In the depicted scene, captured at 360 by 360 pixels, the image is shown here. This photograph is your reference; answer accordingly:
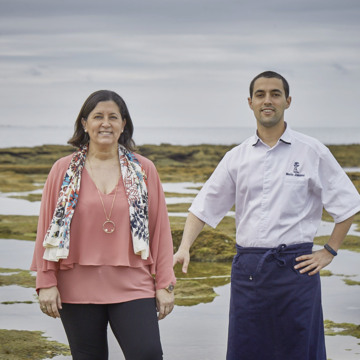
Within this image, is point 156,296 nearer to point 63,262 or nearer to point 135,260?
point 135,260

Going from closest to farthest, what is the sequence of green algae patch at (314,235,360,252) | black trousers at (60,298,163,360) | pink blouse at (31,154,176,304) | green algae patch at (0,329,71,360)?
black trousers at (60,298,163,360) < pink blouse at (31,154,176,304) < green algae patch at (0,329,71,360) < green algae patch at (314,235,360,252)

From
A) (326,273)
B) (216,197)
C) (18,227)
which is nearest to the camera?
(216,197)

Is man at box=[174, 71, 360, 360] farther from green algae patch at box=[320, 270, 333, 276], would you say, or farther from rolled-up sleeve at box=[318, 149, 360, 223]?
green algae patch at box=[320, 270, 333, 276]

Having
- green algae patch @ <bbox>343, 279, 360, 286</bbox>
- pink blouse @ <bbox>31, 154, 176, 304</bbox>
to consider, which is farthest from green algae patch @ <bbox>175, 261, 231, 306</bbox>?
pink blouse @ <bbox>31, 154, 176, 304</bbox>

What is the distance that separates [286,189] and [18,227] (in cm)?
1207

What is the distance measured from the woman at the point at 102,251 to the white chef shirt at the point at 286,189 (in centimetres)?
58

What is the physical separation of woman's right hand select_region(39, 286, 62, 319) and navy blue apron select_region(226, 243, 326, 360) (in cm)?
108

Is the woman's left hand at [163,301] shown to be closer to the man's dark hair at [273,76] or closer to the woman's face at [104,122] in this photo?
the woman's face at [104,122]

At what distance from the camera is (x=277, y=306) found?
15.2 feet

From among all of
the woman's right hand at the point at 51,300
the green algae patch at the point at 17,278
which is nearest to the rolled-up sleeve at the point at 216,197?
the woman's right hand at the point at 51,300

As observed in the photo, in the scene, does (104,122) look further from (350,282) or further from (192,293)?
(350,282)

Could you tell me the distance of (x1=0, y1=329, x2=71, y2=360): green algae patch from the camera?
6703mm

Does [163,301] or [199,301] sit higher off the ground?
[163,301]

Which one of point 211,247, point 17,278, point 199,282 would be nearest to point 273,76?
point 199,282
